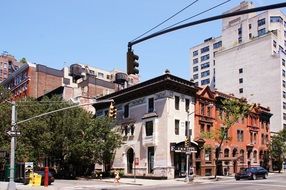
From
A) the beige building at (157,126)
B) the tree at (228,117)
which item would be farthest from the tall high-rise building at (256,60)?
the beige building at (157,126)

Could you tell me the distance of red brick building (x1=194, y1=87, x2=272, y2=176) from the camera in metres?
59.9

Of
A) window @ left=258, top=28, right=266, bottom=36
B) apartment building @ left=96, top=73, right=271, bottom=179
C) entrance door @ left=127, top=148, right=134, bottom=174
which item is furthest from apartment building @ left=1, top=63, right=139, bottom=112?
window @ left=258, top=28, right=266, bottom=36

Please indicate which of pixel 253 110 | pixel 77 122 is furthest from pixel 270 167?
pixel 77 122

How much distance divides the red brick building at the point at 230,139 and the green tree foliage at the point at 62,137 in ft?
38.7

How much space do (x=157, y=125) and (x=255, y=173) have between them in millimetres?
13069

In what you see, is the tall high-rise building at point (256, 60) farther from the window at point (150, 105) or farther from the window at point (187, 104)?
the window at point (150, 105)

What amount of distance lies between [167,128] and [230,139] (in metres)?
10.1

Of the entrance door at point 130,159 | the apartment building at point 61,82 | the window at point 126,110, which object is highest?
the apartment building at point 61,82

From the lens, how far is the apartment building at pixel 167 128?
2135 inches

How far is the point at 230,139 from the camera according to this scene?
58.5 meters

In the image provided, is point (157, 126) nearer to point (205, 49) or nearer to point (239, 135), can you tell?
point (239, 135)

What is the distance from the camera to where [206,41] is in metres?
142

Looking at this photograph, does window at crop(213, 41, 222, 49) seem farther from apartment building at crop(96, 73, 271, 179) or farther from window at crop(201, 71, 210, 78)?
apartment building at crop(96, 73, 271, 179)

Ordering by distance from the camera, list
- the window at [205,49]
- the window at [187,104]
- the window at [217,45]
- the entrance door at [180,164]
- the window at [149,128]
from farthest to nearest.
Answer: the window at [205,49]
the window at [217,45]
the window at [187,104]
the window at [149,128]
the entrance door at [180,164]
